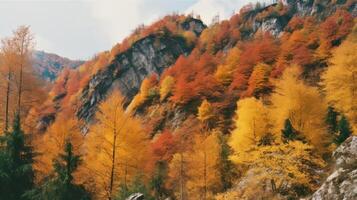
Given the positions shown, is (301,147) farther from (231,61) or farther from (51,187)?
(231,61)

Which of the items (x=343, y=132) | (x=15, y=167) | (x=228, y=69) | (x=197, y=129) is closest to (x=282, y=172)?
(x=343, y=132)

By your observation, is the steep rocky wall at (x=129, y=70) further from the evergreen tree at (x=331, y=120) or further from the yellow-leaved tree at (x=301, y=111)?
the yellow-leaved tree at (x=301, y=111)

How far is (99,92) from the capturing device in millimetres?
127812

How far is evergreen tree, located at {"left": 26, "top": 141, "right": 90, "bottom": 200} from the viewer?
71.8ft

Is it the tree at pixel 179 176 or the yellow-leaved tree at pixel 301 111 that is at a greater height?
the yellow-leaved tree at pixel 301 111

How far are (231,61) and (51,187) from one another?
277 ft

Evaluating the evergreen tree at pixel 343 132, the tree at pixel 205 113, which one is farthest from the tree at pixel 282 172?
the tree at pixel 205 113

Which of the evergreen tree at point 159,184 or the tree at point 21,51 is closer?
the tree at point 21,51

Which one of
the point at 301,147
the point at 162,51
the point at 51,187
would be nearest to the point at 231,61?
the point at 162,51

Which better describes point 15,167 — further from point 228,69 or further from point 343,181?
point 228,69

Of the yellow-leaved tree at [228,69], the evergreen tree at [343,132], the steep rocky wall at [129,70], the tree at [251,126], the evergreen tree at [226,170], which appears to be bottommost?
the evergreen tree at [226,170]

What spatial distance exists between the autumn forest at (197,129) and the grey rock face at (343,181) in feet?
1.41

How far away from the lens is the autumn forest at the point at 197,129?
27669 mm

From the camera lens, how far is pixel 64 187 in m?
22.3
